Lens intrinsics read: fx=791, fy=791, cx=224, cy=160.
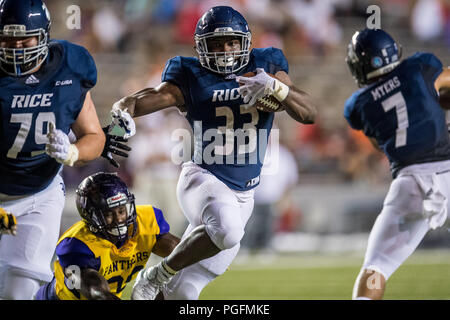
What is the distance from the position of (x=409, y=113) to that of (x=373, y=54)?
0.45 metres

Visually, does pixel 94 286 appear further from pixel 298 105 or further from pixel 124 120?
pixel 298 105

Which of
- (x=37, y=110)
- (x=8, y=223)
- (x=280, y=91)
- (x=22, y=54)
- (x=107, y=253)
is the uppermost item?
(x=22, y=54)

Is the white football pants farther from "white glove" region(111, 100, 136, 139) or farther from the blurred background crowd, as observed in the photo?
the blurred background crowd

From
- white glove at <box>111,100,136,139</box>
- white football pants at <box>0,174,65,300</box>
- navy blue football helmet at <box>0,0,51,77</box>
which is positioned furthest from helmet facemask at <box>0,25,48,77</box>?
white football pants at <box>0,174,65,300</box>

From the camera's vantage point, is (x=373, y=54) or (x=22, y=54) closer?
(x=22, y=54)

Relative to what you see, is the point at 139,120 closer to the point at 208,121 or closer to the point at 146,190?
the point at 146,190

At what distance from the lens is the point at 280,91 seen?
4793mm

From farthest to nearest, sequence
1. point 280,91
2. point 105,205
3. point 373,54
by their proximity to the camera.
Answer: point 373,54
point 280,91
point 105,205

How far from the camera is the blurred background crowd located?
10.2m

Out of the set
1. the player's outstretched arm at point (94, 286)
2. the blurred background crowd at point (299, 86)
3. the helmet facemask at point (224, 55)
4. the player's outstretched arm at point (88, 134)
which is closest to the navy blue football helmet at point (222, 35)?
the helmet facemask at point (224, 55)

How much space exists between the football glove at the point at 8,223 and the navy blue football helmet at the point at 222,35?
63.1 inches

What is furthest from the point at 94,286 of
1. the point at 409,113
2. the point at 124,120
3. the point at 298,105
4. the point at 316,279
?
the point at 316,279

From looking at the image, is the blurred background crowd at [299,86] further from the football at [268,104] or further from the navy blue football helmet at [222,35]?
the football at [268,104]
